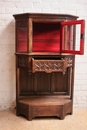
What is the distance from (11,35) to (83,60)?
1157 mm

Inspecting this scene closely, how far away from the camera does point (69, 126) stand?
226 centimetres

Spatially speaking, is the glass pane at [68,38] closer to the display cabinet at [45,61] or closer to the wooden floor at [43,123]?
the display cabinet at [45,61]

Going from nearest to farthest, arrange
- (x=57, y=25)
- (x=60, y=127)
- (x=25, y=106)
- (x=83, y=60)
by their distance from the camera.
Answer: (x=60, y=127) → (x=25, y=106) → (x=57, y=25) → (x=83, y=60)

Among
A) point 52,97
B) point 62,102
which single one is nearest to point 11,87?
point 52,97

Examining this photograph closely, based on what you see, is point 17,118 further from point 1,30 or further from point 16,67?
point 1,30

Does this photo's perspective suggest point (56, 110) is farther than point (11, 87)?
No

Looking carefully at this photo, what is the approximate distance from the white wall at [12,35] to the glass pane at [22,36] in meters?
0.22

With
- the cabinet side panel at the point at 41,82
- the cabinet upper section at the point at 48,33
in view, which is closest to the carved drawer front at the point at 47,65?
the cabinet upper section at the point at 48,33

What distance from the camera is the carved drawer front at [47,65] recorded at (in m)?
2.27

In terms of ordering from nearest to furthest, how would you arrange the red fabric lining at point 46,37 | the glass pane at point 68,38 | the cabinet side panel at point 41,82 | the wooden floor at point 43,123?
the wooden floor at point 43,123
the glass pane at point 68,38
the red fabric lining at point 46,37
the cabinet side panel at point 41,82

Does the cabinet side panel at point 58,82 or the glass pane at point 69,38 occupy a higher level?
the glass pane at point 69,38

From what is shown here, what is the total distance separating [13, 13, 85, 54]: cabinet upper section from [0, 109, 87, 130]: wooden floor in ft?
3.03

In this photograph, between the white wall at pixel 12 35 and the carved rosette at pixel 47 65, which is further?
the white wall at pixel 12 35

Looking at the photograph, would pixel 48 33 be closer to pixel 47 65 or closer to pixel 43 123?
pixel 47 65
